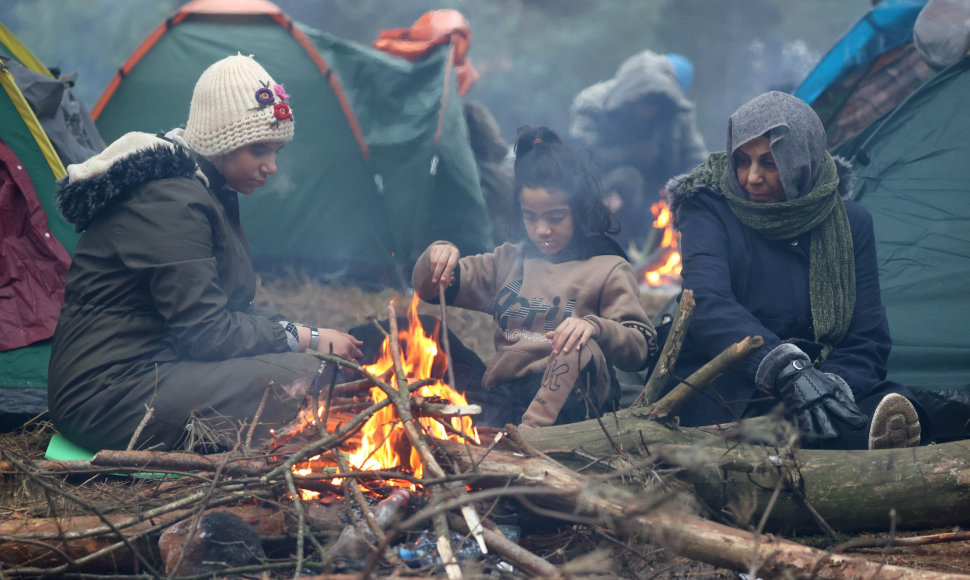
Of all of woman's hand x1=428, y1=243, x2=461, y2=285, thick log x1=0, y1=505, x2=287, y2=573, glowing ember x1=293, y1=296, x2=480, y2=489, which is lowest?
thick log x1=0, y1=505, x2=287, y2=573

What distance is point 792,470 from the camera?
2.57 meters

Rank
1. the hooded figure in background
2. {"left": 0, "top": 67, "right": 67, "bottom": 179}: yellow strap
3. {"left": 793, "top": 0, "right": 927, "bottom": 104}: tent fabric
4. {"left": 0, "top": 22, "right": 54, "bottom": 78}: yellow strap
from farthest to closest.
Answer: the hooded figure in background
{"left": 793, "top": 0, "right": 927, "bottom": 104}: tent fabric
{"left": 0, "top": 22, "right": 54, "bottom": 78}: yellow strap
{"left": 0, "top": 67, "right": 67, "bottom": 179}: yellow strap

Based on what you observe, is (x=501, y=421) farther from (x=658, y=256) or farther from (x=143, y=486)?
(x=658, y=256)

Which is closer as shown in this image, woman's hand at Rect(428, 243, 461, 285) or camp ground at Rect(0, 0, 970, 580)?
camp ground at Rect(0, 0, 970, 580)

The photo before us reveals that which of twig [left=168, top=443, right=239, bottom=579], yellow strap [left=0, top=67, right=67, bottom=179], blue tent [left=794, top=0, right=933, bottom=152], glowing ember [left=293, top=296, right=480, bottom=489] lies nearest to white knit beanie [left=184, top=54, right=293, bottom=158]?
glowing ember [left=293, top=296, right=480, bottom=489]

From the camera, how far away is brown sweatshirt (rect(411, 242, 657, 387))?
3256 millimetres

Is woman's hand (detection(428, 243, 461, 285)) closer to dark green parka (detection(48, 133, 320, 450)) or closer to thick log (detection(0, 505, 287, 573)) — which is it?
dark green parka (detection(48, 133, 320, 450))

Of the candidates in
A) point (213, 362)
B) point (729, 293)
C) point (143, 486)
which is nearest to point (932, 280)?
point (729, 293)

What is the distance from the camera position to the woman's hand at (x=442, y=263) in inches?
132

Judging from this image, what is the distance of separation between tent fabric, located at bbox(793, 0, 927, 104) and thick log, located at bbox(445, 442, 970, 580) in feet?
14.4

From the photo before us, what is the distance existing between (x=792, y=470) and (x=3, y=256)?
4.24 meters

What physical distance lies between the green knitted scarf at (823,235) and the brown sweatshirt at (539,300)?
621mm

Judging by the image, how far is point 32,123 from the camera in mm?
4465

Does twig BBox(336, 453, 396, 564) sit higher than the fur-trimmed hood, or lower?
lower
